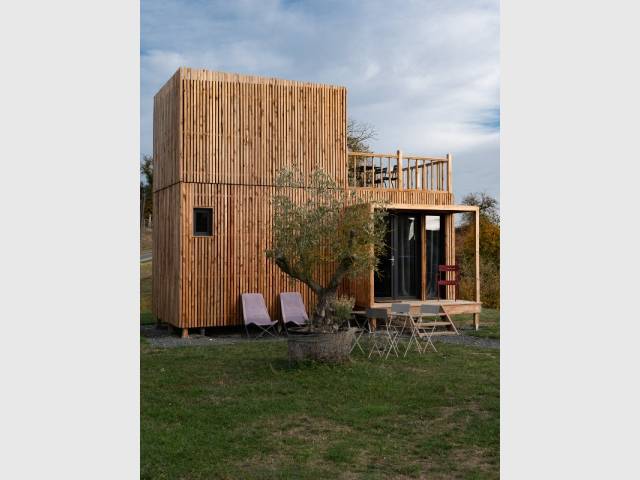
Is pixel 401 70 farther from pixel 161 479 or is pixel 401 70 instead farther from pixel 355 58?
pixel 161 479

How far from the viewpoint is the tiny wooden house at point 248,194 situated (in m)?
12.5

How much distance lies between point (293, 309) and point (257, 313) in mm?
828

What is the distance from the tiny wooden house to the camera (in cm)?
1249

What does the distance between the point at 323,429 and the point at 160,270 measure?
915 cm

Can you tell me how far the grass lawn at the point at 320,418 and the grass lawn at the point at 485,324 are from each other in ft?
9.86

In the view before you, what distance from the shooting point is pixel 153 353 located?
1027cm

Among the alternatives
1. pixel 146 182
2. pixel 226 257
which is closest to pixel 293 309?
pixel 226 257

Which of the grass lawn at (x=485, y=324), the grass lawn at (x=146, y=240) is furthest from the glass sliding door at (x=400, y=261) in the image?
the grass lawn at (x=146, y=240)

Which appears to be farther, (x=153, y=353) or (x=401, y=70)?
(x=401, y=70)

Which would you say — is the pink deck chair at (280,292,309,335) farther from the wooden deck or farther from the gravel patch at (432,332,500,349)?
the gravel patch at (432,332,500,349)

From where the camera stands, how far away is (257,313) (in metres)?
12.6

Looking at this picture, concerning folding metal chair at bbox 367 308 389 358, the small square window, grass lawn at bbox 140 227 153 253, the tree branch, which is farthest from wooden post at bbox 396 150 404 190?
grass lawn at bbox 140 227 153 253

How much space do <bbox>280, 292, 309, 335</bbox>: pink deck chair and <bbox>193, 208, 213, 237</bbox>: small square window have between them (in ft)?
6.57
